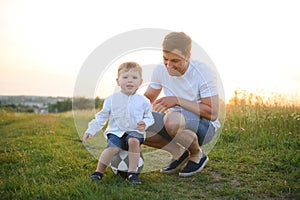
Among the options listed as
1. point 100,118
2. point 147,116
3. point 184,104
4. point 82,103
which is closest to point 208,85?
point 184,104

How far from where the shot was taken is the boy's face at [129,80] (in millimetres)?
3387

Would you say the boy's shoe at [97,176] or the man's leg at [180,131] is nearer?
the boy's shoe at [97,176]

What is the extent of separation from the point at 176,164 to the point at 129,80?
1152 mm

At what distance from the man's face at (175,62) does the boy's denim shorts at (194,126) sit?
1.36ft

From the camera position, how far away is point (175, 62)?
3.56 metres

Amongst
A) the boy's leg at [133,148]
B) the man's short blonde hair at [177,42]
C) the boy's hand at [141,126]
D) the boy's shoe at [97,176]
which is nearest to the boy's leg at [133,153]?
the boy's leg at [133,148]

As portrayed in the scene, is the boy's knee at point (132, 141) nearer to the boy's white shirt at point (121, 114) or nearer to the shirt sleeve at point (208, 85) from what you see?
the boy's white shirt at point (121, 114)

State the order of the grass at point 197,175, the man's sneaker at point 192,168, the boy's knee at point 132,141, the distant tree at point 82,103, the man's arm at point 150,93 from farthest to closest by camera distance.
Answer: the man's arm at point 150,93
the man's sneaker at point 192,168
the distant tree at point 82,103
the boy's knee at point 132,141
the grass at point 197,175

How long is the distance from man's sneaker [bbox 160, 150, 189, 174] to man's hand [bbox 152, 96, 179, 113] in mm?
607

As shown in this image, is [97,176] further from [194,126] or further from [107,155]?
[194,126]

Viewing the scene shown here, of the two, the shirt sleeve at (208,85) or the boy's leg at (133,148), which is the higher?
the shirt sleeve at (208,85)

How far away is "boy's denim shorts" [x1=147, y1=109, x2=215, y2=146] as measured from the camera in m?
3.71

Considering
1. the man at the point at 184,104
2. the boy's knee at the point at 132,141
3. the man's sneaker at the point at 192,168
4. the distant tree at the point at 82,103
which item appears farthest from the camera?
the man's sneaker at the point at 192,168

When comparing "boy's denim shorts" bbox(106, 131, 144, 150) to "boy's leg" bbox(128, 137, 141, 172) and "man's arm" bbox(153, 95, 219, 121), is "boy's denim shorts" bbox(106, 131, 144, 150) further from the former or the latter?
"man's arm" bbox(153, 95, 219, 121)
